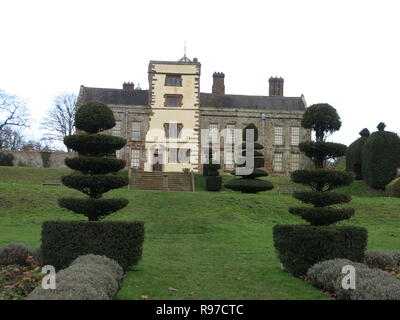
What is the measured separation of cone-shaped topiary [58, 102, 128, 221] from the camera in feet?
46.3

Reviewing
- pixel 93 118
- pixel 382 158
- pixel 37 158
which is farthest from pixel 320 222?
pixel 37 158

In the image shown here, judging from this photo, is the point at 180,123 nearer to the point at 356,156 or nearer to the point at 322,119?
the point at 356,156

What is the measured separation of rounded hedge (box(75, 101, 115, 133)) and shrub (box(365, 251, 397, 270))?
801 cm

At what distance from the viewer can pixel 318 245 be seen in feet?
42.7

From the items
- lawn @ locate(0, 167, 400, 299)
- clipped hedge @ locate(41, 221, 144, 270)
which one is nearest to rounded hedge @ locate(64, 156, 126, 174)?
clipped hedge @ locate(41, 221, 144, 270)

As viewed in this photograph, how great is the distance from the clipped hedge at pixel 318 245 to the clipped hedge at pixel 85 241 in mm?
3925

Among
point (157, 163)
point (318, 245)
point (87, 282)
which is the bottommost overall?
point (87, 282)

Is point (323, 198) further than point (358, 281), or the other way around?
point (323, 198)

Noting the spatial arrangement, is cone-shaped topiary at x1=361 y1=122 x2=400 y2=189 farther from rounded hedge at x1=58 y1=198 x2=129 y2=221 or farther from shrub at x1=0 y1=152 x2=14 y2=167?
shrub at x1=0 y1=152 x2=14 y2=167

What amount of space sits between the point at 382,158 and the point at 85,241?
2859cm

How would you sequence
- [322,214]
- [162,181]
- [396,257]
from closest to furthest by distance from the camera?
1. [322,214]
2. [396,257]
3. [162,181]

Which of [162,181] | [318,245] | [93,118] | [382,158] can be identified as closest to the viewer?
[318,245]

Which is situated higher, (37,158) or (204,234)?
(37,158)
